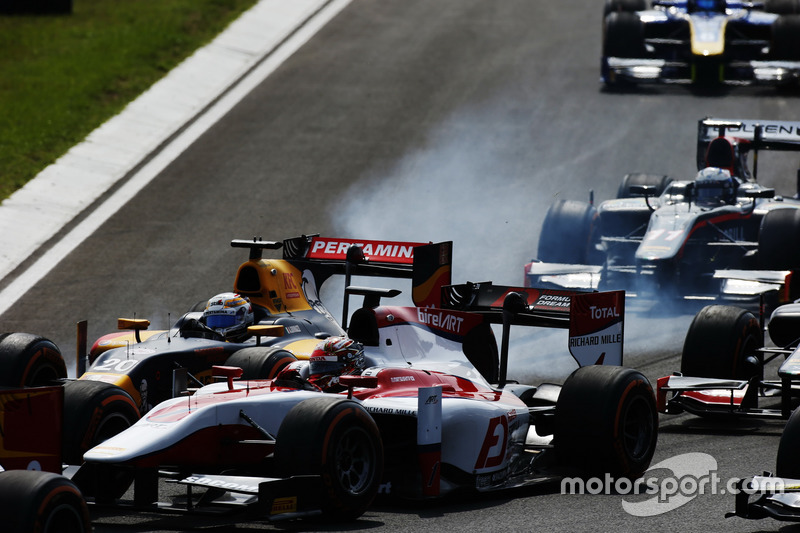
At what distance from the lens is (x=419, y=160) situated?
24734 mm

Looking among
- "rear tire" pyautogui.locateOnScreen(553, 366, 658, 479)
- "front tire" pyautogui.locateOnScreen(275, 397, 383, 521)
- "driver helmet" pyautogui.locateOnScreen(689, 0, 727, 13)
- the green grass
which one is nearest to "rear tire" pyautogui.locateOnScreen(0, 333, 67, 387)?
"front tire" pyautogui.locateOnScreen(275, 397, 383, 521)

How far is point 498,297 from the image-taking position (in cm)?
1234

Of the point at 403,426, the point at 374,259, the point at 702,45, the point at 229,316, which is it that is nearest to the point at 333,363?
the point at 403,426

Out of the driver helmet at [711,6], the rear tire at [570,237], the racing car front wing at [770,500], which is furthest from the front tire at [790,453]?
the driver helmet at [711,6]

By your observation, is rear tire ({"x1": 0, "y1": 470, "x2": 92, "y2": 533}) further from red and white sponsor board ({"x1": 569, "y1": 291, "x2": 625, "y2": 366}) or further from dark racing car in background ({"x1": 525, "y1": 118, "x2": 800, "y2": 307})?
dark racing car in background ({"x1": 525, "y1": 118, "x2": 800, "y2": 307})

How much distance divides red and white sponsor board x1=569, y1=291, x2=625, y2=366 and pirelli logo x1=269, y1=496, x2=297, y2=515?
10.7 feet

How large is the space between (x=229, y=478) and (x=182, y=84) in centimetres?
1981

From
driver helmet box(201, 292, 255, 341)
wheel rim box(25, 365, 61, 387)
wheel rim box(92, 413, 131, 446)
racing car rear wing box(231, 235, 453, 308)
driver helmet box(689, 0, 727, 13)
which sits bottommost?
wheel rim box(92, 413, 131, 446)

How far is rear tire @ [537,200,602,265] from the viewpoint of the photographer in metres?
19.4

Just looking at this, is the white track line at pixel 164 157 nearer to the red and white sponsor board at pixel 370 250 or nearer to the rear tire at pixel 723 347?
the red and white sponsor board at pixel 370 250

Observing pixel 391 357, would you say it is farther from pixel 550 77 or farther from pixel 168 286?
pixel 550 77

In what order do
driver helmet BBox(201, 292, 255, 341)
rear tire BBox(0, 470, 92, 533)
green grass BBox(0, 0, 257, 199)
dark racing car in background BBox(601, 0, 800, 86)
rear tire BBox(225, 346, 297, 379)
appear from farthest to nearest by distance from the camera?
dark racing car in background BBox(601, 0, 800, 86) < green grass BBox(0, 0, 257, 199) < driver helmet BBox(201, 292, 255, 341) < rear tire BBox(225, 346, 297, 379) < rear tire BBox(0, 470, 92, 533)

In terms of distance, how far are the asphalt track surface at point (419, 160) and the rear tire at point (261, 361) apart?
11.7 ft

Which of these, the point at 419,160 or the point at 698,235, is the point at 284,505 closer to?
the point at 698,235
